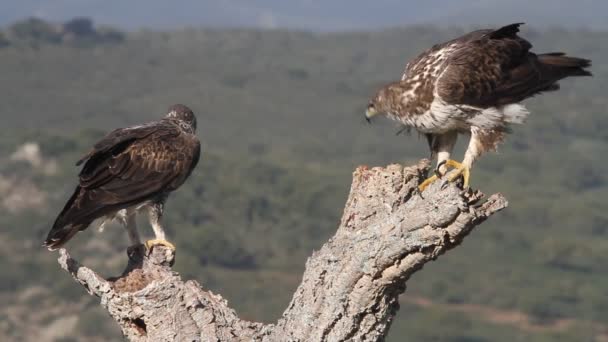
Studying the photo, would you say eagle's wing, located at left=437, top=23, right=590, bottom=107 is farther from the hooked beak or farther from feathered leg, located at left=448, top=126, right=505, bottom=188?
the hooked beak

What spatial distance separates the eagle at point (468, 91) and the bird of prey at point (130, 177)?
5.79 feet

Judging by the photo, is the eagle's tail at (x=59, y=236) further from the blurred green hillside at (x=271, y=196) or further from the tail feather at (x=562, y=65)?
the blurred green hillside at (x=271, y=196)

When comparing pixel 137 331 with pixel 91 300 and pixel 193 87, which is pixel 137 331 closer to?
pixel 91 300

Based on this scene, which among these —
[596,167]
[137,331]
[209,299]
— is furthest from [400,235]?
[596,167]

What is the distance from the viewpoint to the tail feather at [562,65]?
35.1ft

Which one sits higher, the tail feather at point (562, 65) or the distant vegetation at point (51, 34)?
the distant vegetation at point (51, 34)

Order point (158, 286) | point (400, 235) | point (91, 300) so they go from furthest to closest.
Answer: point (91, 300), point (158, 286), point (400, 235)

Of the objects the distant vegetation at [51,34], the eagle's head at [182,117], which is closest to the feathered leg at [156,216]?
the eagle's head at [182,117]

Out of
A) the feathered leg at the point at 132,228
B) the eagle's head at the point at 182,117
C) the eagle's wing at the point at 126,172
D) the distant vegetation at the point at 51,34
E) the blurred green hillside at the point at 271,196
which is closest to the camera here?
the eagle's wing at the point at 126,172

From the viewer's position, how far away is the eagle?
Answer: 9.57 meters

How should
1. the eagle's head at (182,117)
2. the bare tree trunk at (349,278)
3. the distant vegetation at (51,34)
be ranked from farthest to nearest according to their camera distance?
the distant vegetation at (51,34) < the eagle's head at (182,117) < the bare tree trunk at (349,278)

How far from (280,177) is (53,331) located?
25.5 metres

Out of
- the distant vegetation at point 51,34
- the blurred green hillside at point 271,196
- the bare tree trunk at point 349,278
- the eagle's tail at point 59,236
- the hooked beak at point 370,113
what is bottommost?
the bare tree trunk at point 349,278

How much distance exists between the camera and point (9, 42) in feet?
339
